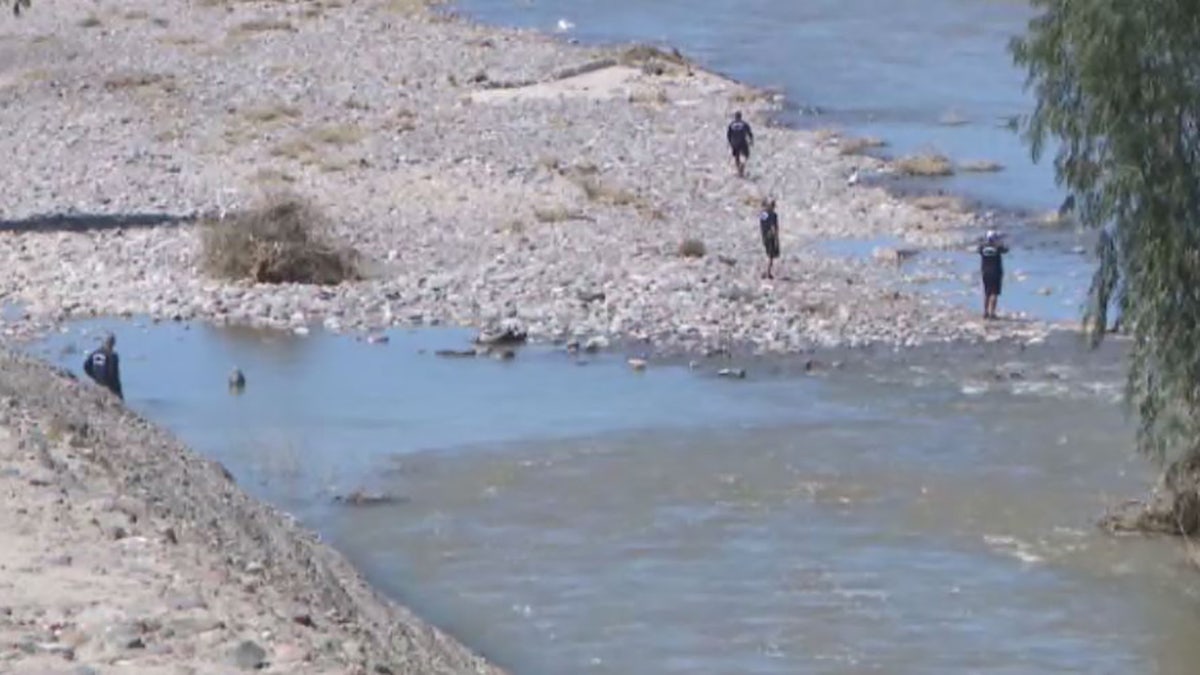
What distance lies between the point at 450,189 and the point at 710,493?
18696 millimetres

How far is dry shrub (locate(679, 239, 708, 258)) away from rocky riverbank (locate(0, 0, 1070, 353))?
13cm

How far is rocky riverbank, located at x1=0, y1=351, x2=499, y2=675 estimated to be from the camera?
1486cm

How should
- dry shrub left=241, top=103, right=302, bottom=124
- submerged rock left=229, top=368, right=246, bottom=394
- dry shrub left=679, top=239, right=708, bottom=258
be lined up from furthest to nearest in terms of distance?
dry shrub left=241, top=103, right=302, bottom=124
dry shrub left=679, top=239, right=708, bottom=258
submerged rock left=229, top=368, right=246, bottom=394

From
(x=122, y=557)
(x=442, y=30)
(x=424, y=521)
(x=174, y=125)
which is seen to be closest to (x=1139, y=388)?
(x=424, y=521)

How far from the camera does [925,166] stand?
50.4 metres

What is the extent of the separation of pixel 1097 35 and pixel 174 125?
35.8 meters

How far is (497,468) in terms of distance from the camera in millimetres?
28562

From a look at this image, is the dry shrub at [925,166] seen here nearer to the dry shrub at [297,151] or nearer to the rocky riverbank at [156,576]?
the dry shrub at [297,151]

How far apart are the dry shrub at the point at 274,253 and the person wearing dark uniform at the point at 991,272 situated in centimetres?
904

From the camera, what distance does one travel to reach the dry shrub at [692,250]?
38.7 meters

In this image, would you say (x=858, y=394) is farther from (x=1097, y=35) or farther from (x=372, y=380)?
(x=1097, y=35)

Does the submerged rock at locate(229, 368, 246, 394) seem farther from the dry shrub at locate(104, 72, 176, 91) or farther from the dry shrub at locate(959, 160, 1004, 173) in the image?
the dry shrub at locate(104, 72, 176, 91)

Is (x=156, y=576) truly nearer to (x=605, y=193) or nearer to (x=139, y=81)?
(x=605, y=193)

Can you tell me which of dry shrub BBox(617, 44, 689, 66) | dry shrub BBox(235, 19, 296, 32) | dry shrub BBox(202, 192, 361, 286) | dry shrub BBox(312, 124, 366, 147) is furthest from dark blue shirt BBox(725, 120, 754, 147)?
dry shrub BBox(235, 19, 296, 32)
